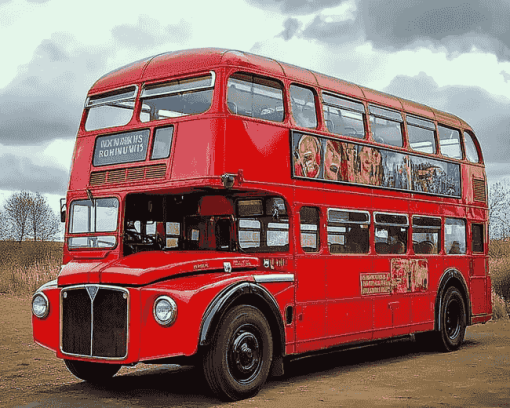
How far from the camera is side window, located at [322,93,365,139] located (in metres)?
10.3

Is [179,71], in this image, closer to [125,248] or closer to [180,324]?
[125,248]

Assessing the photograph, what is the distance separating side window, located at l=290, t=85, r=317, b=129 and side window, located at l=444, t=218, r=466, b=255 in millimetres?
4295

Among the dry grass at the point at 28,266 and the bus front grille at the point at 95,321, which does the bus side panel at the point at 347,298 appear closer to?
the bus front grille at the point at 95,321

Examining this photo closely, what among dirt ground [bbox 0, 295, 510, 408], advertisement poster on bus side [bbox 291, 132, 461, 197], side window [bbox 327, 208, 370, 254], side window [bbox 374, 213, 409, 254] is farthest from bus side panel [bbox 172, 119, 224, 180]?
side window [bbox 374, 213, 409, 254]

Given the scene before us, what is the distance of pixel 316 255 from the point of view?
32.3 feet

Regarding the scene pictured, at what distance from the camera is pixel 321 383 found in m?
9.25

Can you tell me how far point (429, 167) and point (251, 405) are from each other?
627 cm

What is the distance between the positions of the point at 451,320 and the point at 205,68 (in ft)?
22.8

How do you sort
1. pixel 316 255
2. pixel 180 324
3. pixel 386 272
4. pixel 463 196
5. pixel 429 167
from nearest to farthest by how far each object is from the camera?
pixel 180 324 → pixel 316 255 → pixel 386 272 → pixel 429 167 → pixel 463 196

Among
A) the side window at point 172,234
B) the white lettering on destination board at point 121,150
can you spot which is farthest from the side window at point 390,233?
the white lettering on destination board at point 121,150

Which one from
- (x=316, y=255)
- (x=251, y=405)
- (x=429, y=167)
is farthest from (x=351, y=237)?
(x=251, y=405)

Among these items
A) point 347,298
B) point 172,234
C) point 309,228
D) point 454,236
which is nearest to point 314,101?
point 309,228

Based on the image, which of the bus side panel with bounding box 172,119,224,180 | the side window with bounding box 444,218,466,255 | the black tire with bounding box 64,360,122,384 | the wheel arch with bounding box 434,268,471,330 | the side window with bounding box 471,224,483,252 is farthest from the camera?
the side window with bounding box 471,224,483,252

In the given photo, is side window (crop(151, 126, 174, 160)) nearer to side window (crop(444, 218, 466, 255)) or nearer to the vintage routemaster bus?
the vintage routemaster bus
